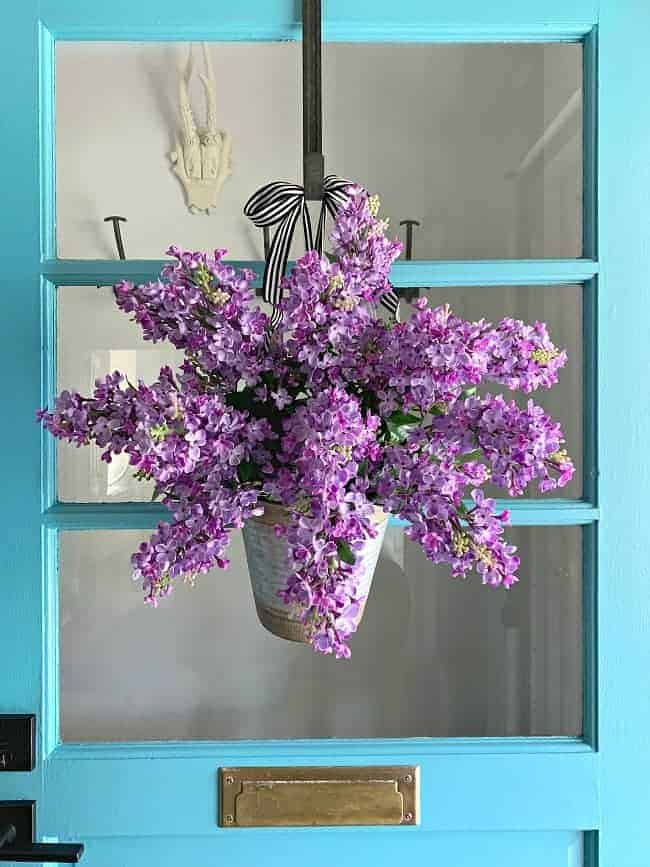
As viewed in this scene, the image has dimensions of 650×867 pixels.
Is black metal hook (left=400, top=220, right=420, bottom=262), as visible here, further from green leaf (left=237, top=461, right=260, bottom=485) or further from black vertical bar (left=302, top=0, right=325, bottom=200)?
green leaf (left=237, top=461, right=260, bottom=485)

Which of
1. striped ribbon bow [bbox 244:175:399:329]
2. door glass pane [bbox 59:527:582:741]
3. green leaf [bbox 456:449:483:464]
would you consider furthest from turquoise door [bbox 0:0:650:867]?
green leaf [bbox 456:449:483:464]

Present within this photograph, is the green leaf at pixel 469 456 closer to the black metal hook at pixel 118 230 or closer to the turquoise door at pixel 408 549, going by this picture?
the turquoise door at pixel 408 549

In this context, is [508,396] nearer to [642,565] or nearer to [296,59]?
[642,565]

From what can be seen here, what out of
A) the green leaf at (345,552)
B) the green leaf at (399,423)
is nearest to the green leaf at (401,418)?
the green leaf at (399,423)

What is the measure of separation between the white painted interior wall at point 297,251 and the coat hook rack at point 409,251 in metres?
0.01

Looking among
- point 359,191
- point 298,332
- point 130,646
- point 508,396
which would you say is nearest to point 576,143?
point 508,396

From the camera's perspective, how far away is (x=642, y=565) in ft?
3.12

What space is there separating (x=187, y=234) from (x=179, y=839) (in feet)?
2.49

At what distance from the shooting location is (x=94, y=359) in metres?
0.96

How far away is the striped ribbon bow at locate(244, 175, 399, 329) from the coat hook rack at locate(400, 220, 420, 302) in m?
0.20

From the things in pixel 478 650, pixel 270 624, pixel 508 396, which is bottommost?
pixel 478 650

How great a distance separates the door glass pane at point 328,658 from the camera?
983 mm

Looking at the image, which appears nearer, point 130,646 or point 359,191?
point 359,191

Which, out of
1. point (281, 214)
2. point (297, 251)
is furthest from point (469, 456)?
point (297, 251)
